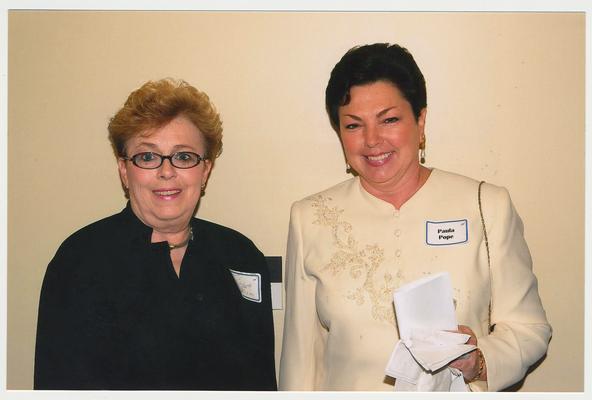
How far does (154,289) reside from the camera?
2145 millimetres

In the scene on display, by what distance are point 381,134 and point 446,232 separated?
0.37m

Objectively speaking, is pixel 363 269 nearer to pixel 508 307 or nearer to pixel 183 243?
pixel 508 307

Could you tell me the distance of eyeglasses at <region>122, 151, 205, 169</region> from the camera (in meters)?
2.11

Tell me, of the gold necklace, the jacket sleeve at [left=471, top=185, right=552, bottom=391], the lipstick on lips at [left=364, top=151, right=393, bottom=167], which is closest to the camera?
the jacket sleeve at [left=471, top=185, right=552, bottom=391]

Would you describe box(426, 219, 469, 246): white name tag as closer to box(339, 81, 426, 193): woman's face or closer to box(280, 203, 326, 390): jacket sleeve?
box(339, 81, 426, 193): woman's face

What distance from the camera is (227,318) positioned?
2.19 m

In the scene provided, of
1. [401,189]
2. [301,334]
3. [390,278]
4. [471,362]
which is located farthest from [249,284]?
[471,362]

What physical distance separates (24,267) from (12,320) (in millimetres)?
187

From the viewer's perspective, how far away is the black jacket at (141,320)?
2.13 metres

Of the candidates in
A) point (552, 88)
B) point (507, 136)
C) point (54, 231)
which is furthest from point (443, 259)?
point (54, 231)

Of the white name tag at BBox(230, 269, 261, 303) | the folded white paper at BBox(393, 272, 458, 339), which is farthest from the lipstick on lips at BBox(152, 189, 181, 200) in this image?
the folded white paper at BBox(393, 272, 458, 339)

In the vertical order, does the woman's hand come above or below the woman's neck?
below

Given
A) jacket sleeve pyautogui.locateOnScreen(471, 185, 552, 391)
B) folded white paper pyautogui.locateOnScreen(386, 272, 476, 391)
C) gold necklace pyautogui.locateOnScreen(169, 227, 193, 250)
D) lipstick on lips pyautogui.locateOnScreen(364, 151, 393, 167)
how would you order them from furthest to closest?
gold necklace pyautogui.locateOnScreen(169, 227, 193, 250) → lipstick on lips pyautogui.locateOnScreen(364, 151, 393, 167) → jacket sleeve pyautogui.locateOnScreen(471, 185, 552, 391) → folded white paper pyautogui.locateOnScreen(386, 272, 476, 391)

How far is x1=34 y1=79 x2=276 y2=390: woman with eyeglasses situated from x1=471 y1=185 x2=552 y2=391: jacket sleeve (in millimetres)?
760
